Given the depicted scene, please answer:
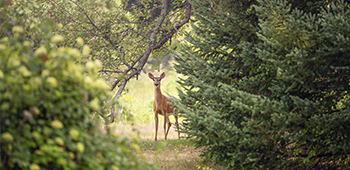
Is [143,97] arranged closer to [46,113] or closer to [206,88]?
[206,88]

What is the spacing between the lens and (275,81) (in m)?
5.04

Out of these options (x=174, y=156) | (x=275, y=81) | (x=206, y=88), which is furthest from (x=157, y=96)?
(x=275, y=81)

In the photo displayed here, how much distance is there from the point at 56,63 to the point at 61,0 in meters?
6.94

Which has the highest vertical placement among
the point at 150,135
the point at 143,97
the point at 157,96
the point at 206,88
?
the point at 206,88

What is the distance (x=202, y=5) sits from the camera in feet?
21.2

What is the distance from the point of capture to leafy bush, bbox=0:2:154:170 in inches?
100.0

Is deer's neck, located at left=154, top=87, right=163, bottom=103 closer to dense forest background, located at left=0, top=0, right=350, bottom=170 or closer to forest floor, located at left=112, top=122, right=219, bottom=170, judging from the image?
forest floor, located at left=112, top=122, right=219, bottom=170

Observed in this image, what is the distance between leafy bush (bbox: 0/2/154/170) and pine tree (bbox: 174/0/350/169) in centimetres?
272

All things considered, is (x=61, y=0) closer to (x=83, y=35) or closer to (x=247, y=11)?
(x=83, y=35)

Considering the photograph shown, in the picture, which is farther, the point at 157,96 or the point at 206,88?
the point at 157,96

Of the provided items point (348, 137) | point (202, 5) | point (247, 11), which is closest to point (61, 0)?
point (202, 5)

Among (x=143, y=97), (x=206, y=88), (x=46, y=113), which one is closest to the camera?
(x=46, y=113)

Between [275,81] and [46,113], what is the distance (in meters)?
3.65

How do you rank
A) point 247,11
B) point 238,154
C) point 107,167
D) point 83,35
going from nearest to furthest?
point 107,167, point 238,154, point 247,11, point 83,35
